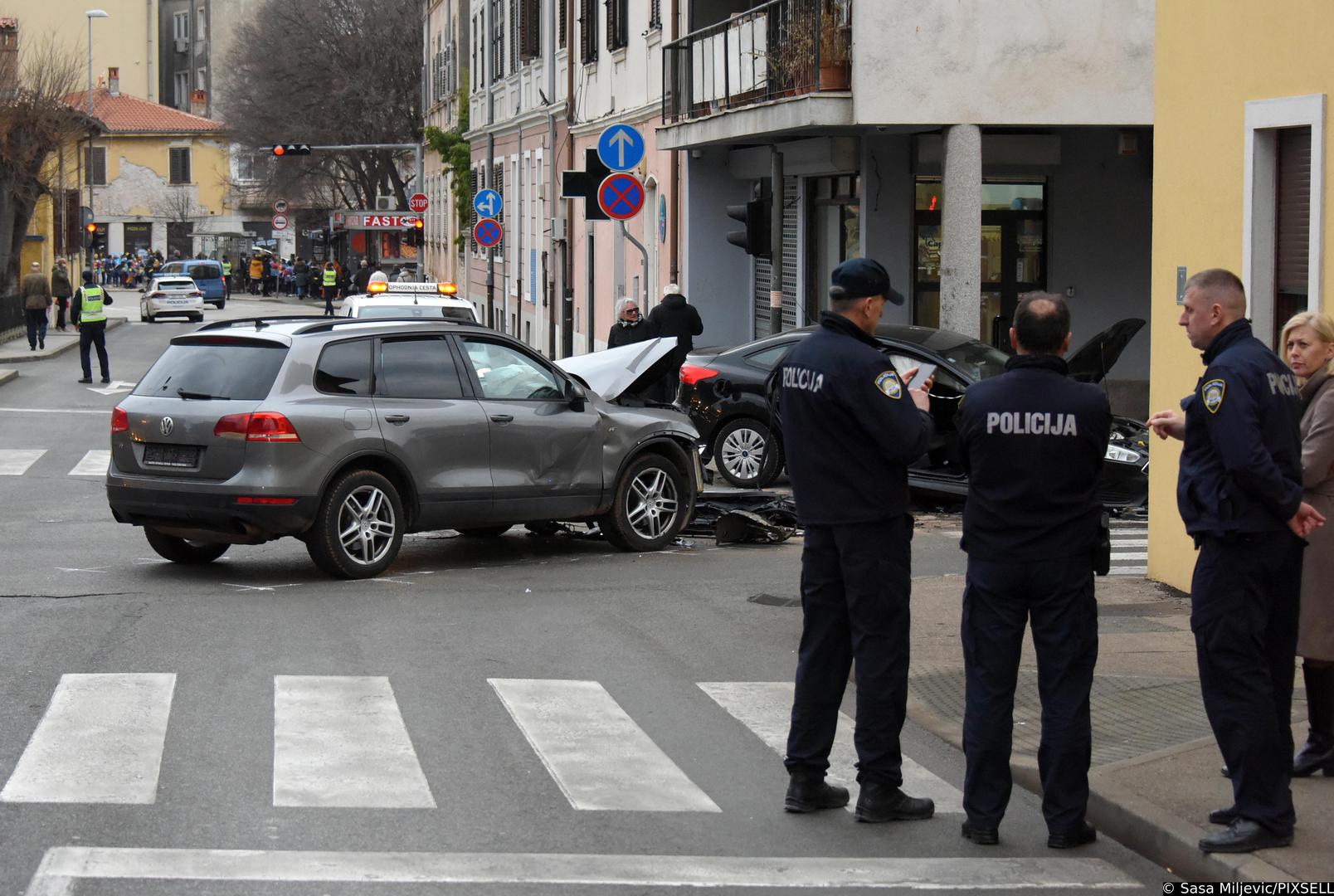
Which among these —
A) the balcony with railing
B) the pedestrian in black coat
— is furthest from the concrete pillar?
the pedestrian in black coat

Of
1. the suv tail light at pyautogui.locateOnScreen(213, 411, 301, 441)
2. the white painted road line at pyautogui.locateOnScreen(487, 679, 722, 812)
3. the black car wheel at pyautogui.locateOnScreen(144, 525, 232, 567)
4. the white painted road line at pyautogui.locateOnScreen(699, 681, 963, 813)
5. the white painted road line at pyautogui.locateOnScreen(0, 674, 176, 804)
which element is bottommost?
the white painted road line at pyautogui.locateOnScreen(699, 681, 963, 813)

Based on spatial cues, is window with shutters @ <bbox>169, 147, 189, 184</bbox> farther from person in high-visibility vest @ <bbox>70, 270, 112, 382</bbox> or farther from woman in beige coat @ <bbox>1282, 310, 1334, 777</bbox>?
woman in beige coat @ <bbox>1282, 310, 1334, 777</bbox>

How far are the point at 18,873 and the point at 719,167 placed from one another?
22.8 meters

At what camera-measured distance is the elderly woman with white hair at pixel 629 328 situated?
21.2 metres

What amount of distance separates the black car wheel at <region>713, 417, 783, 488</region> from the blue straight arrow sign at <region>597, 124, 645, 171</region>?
3.83 meters

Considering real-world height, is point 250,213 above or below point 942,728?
above

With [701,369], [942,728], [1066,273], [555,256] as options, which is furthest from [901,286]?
[942,728]

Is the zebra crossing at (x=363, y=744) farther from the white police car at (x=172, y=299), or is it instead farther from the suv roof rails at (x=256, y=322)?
the white police car at (x=172, y=299)

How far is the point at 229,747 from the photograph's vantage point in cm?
722

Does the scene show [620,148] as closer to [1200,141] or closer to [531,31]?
[1200,141]

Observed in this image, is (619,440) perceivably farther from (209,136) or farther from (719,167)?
(209,136)

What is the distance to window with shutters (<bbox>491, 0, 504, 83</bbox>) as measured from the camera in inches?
1854

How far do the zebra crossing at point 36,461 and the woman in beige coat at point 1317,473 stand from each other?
13.8m

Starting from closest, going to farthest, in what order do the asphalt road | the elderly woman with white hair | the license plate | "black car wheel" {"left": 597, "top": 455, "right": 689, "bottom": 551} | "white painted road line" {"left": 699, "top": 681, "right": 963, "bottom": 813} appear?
the asphalt road
"white painted road line" {"left": 699, "top": 681, "right": 963, "bottom": 813}
the license plate
"black car wheel" {"left": 597, "top": 455, "right": 689, "bottom": 551}
the elderly woman with white hair
